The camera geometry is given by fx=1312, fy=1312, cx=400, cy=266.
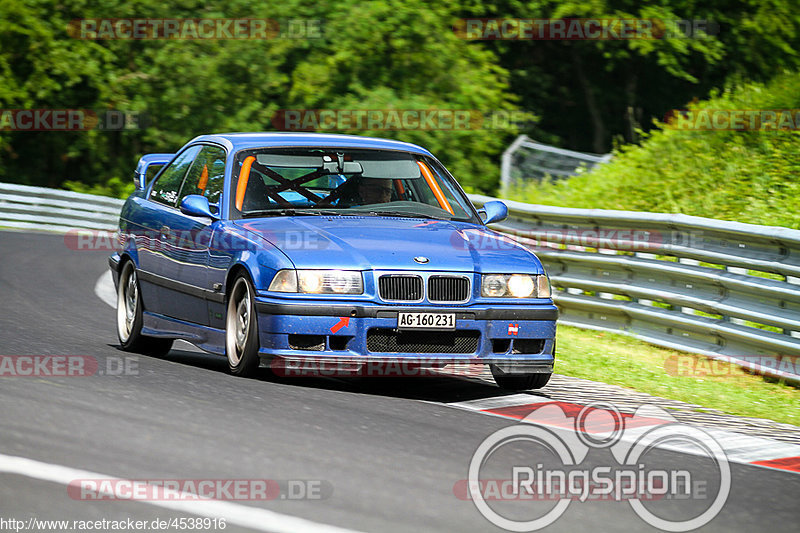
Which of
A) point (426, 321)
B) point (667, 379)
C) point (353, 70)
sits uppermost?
point (353, 70)

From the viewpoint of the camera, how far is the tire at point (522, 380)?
28.3 ft

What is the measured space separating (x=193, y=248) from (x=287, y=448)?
10.7 ft

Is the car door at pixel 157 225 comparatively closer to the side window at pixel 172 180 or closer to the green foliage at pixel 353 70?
the side window at pixel 172 180

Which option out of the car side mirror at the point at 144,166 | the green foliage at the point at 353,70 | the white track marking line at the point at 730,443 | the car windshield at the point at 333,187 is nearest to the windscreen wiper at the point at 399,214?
the car windshield at the point at 333,187

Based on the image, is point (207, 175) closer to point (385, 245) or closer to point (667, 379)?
point (385, 245)

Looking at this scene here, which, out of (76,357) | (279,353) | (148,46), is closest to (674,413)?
(279,353)

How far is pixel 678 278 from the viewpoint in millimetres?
11469

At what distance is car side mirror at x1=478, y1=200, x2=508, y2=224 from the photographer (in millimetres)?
9500

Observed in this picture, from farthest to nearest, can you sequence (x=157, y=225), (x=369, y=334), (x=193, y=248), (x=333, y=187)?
(x=157, y=225), (x=333, y=187), (x=193, y=248), (x=369, y=334)

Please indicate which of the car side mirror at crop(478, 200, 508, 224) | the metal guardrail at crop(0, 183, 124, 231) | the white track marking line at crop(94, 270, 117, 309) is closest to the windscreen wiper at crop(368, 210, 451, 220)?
the car side mirror at crop(478, 200, 508, 224)

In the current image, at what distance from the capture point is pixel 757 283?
1036 cm

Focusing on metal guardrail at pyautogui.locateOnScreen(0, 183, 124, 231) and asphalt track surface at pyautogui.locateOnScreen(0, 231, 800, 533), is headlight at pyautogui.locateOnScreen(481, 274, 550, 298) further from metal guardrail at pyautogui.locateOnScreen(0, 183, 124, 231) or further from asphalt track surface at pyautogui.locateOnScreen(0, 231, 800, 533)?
metal guardrail at pyautogui.locateOnScreen(0, 183, 124, 231)

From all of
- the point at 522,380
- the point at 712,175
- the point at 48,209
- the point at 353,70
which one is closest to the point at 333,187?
the point at 522,380

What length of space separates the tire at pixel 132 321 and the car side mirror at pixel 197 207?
1289 mm
